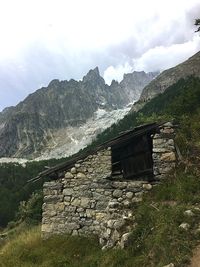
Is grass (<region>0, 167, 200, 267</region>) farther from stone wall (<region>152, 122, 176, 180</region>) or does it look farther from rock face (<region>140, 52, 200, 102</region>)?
rock face (<region>140, 52, 200, 102</region>)

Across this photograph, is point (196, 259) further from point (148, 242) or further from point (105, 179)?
point (105, 179)

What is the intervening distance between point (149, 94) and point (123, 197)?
156544 mm

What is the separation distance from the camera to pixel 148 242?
10.4 meters

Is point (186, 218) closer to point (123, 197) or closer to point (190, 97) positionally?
point (123, 197)

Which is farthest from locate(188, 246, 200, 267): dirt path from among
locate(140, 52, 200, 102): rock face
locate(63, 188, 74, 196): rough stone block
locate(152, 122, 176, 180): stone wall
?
locate(140, 52, 200, 102): rock face

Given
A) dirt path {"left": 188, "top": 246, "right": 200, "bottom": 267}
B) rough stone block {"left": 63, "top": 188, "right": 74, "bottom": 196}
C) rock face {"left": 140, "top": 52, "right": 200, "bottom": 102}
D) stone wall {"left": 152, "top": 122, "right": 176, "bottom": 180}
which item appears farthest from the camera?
rock face {"left": 140, "top": 52, "right": 200, "bottom": 102}

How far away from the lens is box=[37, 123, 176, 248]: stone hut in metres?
14.9

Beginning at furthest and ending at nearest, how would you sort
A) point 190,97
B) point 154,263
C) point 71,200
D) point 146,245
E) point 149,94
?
1. point 149,94
2. point 190,97
3. point 71,200
4. point 146,245
5. point 154,263

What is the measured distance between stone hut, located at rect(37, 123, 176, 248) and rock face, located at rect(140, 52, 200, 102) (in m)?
135

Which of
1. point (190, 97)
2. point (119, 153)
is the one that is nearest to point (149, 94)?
point (190, 97)

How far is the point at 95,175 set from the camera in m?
15.9

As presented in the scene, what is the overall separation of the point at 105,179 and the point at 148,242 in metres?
5.48

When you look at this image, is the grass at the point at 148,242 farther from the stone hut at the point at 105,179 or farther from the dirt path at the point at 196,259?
the stone hut at the point at 105,179

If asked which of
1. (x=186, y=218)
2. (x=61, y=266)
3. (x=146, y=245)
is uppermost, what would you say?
(x=186, y=218)
